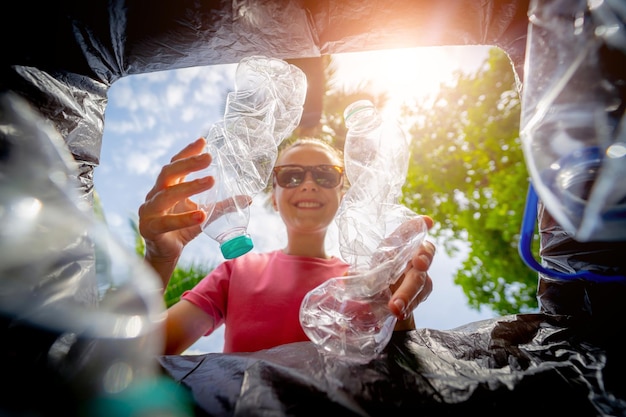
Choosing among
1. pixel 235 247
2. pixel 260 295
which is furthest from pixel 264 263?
pixel 235 247

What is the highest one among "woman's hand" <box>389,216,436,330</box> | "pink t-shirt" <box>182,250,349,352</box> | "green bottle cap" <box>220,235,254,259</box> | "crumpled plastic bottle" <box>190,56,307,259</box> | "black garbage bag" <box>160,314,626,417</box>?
"crumpled plastic bottle" <box>190,56,307,259</box>

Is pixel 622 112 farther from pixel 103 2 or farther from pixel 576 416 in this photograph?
pixel 103 2

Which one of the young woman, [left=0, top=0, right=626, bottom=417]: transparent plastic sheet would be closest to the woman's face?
the young woman

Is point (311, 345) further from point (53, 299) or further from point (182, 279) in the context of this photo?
point (182, 279)

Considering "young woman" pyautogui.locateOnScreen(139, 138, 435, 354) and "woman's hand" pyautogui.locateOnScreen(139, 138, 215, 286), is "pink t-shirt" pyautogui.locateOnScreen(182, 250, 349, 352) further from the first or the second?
"woman's hand" pyautogui.locateOnScreen(139, 138, 215, 286)

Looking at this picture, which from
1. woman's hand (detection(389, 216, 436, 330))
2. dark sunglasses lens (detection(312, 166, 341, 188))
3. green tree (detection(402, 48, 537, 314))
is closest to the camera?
woman's hand (detection(389, 216, 436, 330))

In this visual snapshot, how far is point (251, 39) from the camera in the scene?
3.58 ft

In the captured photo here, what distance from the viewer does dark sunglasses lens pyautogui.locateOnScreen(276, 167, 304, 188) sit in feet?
5.45

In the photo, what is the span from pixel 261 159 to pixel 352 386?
107cm

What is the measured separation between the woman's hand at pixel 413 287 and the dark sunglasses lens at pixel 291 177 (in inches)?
30.9

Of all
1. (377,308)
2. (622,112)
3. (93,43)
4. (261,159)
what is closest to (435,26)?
(622,112)

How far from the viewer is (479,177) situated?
413 centimetres

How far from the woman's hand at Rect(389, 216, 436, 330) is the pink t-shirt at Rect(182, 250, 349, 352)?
49 centimetres

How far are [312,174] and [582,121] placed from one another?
1145 mm
